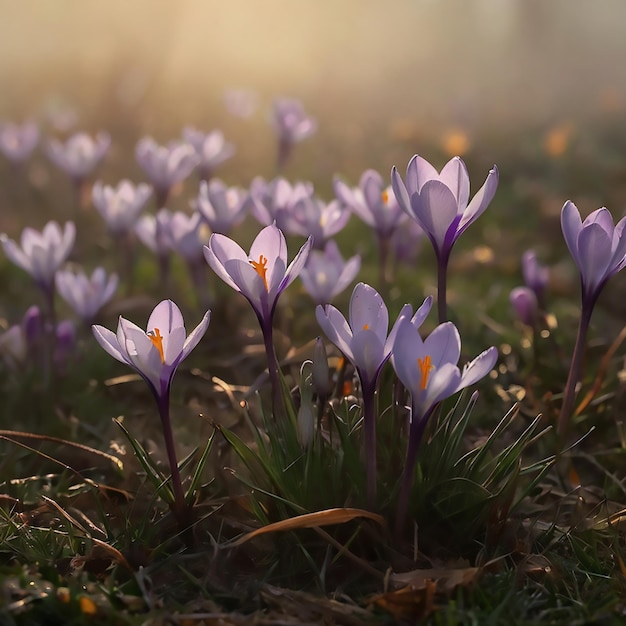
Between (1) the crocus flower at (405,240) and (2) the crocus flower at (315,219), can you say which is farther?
(1) the crocus flower at (405,240)

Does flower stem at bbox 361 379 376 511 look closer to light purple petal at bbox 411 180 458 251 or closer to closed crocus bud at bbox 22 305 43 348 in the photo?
light purple petal at bbox 411 180 458 251

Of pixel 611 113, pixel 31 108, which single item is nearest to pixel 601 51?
pixel 611 113

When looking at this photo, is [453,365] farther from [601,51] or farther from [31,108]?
[601,51]

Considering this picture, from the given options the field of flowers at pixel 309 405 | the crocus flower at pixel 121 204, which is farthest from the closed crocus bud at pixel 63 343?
the crocus flower at pixel 121 204

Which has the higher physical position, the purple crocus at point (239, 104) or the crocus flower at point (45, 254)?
the crocus flower at point (45, 254)

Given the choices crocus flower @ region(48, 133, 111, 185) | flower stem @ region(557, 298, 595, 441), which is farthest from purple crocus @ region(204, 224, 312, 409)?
crocus flower @ region(48, 133, 111, 185)

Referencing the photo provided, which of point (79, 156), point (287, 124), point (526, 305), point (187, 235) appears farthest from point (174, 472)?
point (287, 124)

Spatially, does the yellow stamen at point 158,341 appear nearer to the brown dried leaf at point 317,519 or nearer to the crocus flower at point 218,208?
the brown dried leaf at point 317,519

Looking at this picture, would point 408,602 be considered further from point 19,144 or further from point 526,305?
point 19,144

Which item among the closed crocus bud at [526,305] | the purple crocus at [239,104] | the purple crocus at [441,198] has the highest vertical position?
the purple crocus at [441,198]
